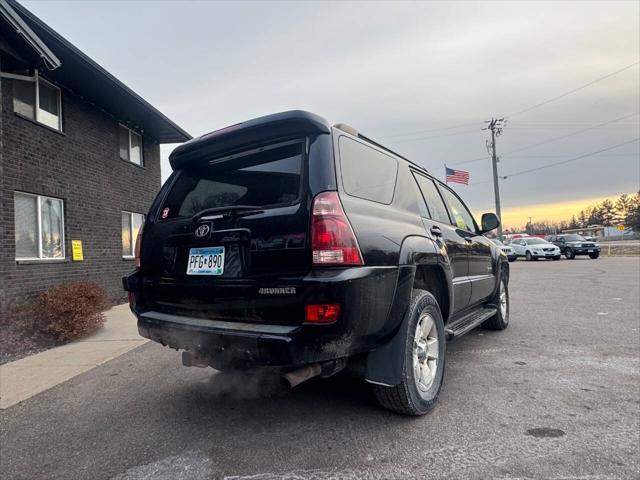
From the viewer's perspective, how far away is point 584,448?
7.89 feet

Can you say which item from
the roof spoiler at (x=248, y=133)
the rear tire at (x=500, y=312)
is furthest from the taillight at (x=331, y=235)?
the rear tire at (x=500, y=312)

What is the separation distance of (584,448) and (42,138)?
9512 mm

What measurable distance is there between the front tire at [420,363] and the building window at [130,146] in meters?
10.2

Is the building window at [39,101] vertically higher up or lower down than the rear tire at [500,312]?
higher up

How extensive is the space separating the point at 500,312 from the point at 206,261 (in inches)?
171

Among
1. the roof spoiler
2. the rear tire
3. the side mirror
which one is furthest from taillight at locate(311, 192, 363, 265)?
the rear tire

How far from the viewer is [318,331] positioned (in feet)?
7.22

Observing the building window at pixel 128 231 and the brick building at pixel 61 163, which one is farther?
the building window at pixel 128 231

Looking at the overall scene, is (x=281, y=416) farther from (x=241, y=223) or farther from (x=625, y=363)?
(x=625, y=363)

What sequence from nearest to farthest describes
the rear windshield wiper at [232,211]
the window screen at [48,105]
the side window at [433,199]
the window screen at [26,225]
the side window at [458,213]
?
Answer: the rear windshield wiper at [232,211], the side window at [433,199], the side window at [458,213], the window screen at [26,225], the window screen at [48,105]

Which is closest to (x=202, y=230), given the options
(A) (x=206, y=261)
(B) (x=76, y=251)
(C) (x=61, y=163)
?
(A) (x=206, y=261)

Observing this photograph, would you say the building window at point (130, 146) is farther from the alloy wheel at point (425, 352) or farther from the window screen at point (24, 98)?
the alloy wheel at point (425, 352)

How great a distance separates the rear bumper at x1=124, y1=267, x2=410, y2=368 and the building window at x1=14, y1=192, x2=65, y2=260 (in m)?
6.78

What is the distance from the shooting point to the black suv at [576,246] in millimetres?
24000
